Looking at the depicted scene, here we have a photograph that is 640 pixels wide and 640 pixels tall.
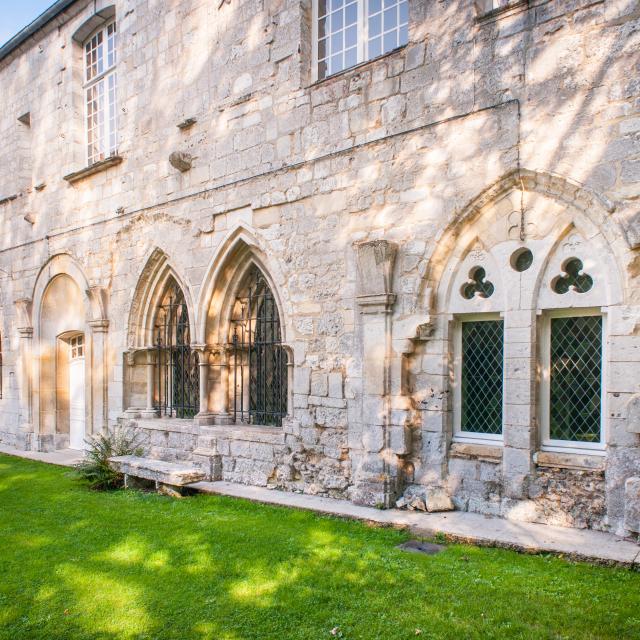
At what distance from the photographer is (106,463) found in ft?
25.2

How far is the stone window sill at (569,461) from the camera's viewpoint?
15.8 feet

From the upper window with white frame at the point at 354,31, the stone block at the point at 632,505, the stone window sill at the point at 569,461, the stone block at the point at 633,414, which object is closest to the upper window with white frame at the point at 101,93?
the upper window with white frame at the point at 354,31

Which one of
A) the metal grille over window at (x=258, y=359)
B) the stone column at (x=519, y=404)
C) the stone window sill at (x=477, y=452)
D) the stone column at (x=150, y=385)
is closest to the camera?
the stone column at (x=519, y=404)

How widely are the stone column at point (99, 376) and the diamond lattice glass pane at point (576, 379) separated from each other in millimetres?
6790

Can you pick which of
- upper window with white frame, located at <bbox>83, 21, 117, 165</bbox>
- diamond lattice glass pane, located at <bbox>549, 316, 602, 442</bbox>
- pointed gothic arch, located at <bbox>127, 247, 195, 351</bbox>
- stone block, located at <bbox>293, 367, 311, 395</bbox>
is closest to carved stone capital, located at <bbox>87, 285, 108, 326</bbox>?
pointed gothic arch, located at <bbox>127, 247, 195, 351</bbox>

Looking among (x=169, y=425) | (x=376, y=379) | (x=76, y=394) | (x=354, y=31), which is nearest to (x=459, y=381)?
(x=376, y=379)

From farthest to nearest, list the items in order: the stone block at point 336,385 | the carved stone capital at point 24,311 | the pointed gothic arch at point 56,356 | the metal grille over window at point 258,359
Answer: the carved stone capital at point 24,311 → the pointed gothic arch at point 56,356 → the metal grille over window at point 258,359 → the stone block at point 336,385

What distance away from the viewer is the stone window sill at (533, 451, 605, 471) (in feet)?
15.8

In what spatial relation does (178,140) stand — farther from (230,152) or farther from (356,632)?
(356,632)

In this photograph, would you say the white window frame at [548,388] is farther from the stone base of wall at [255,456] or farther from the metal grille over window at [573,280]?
the stone base of wall at [255,456]

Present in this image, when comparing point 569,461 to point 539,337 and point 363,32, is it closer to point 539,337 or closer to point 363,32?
point 539,337

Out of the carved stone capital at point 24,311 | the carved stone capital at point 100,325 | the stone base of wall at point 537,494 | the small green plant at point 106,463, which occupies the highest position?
the carved stone capital at point 24,311

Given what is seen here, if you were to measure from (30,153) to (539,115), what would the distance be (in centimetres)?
1001

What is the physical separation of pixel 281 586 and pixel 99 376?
6.34 metres
